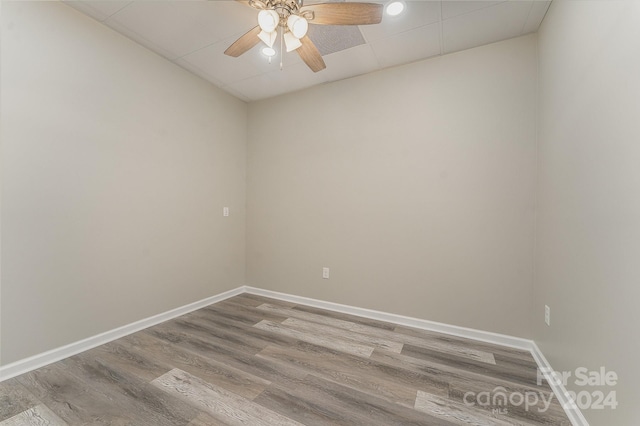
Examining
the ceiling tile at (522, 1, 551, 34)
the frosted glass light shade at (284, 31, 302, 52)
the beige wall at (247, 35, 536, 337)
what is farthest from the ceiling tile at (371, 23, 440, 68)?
the frosted glass light shade at (284, 31, 302, 52)

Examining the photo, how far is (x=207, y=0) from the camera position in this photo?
1898 millimetres

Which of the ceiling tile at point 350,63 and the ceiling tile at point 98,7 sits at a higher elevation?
the ceiling tile at point 98,7

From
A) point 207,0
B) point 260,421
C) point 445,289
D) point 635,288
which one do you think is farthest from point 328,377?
point 207,0

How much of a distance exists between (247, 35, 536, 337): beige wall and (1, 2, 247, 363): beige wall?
1021 mm

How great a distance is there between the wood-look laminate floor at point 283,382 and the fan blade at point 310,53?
7.89ft

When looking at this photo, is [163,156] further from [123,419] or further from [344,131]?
[123,419]

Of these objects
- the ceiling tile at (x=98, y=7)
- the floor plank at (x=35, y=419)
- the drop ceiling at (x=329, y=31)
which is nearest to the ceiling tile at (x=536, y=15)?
the drop ceiling at (x=329, y=31)

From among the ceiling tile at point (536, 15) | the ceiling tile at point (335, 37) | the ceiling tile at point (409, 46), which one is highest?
the ceiling tile at point (335, 37)

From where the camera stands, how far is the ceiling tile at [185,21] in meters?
1.97

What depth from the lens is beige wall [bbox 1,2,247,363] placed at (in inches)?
70.1

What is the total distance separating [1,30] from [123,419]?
8.58ft

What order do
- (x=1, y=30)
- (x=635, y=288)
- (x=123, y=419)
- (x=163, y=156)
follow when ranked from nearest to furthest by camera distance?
(x=635, y=288), (x=123, y=419), (x=1, y=30), (x=163, y=156)

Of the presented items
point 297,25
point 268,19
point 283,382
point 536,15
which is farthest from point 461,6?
point 283,382

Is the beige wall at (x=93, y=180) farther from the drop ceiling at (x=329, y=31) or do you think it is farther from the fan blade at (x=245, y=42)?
the fan blade at (x=245, y=42)
